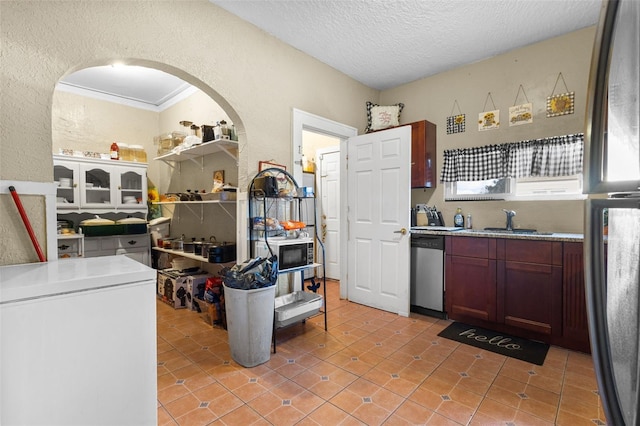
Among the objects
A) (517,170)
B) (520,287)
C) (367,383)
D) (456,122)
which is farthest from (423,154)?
(367,383)

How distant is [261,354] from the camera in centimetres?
235

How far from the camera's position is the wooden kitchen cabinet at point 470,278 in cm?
295

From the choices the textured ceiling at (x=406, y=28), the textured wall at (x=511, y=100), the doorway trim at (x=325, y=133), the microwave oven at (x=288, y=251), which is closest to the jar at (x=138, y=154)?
the textured ceiling at (x=406, y=28)

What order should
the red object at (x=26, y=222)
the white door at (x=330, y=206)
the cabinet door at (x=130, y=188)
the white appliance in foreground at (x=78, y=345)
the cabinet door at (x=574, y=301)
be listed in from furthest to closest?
the white door at (x=330, y=206)
the cabinet door at (x=130, y=188)
the cabinet door at (x=574, y=301)
the red object at (x=26, y=222)
the white appliance in foreground at (x=78, y=345)

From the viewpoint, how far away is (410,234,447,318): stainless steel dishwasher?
3.30 m

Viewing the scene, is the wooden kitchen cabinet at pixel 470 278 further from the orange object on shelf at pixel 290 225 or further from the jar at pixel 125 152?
the jar at pixel 125 152

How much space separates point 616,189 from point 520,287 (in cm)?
268

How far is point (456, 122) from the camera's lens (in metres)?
3.73

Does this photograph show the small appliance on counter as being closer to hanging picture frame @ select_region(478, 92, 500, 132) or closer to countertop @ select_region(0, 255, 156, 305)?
hanging picture frame @ select_region(478, 92, 500, 132)

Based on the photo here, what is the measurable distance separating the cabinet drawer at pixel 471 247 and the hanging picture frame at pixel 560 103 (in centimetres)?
145

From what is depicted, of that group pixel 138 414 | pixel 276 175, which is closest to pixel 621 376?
pixel 138 414

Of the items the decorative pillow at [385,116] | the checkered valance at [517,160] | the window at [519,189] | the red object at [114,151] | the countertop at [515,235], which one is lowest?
the countertop at [515,235]

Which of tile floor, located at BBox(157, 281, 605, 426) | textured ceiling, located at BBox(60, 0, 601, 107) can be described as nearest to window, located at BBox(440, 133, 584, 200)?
textured ceiling, located at BBox(60, 0, 601, 107)

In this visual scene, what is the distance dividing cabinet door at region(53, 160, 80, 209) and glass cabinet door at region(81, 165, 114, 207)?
0.23 ft
